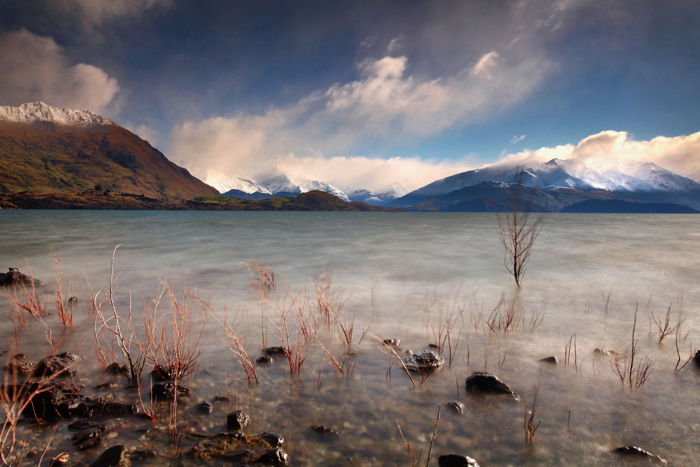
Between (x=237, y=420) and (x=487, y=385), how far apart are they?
3871 mm

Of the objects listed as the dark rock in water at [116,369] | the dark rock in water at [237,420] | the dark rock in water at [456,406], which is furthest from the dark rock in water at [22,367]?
the dark rock in water at [456,406]

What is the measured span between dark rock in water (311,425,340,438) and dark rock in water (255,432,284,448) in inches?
18.5

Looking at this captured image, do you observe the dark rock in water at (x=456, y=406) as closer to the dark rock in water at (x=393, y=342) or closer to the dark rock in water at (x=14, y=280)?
the dark rock in water at (x=393, y=342)

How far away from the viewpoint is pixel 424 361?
6.13 meters

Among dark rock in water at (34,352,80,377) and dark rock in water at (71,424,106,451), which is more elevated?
dark rock in water at (34,352,80,377)

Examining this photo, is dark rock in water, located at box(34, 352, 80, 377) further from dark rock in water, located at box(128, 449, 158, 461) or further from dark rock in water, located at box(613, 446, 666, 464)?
dark rock in water, located at box(613, 446, 666, 464)

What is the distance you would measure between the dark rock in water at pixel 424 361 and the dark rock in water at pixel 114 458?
14.0 feet

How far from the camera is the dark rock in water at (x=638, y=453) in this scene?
152 inches

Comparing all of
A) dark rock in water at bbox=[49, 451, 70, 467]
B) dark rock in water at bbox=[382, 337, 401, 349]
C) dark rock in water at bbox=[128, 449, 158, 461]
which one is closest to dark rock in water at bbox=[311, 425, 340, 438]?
dark rock in water at bbox=[128, 449, 158, 461]

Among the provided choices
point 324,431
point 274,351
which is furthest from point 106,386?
point 324,431

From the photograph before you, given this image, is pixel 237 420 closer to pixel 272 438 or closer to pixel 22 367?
pixel 272 438

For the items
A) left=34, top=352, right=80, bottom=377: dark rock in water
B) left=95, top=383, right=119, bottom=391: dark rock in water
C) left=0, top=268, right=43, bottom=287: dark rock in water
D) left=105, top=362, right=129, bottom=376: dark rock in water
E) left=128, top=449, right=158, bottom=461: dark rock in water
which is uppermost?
left=0, top=268, right=43, bottom=287: dark rock in water

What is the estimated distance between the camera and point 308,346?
7105mm

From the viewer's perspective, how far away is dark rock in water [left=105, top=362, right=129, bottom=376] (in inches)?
224
